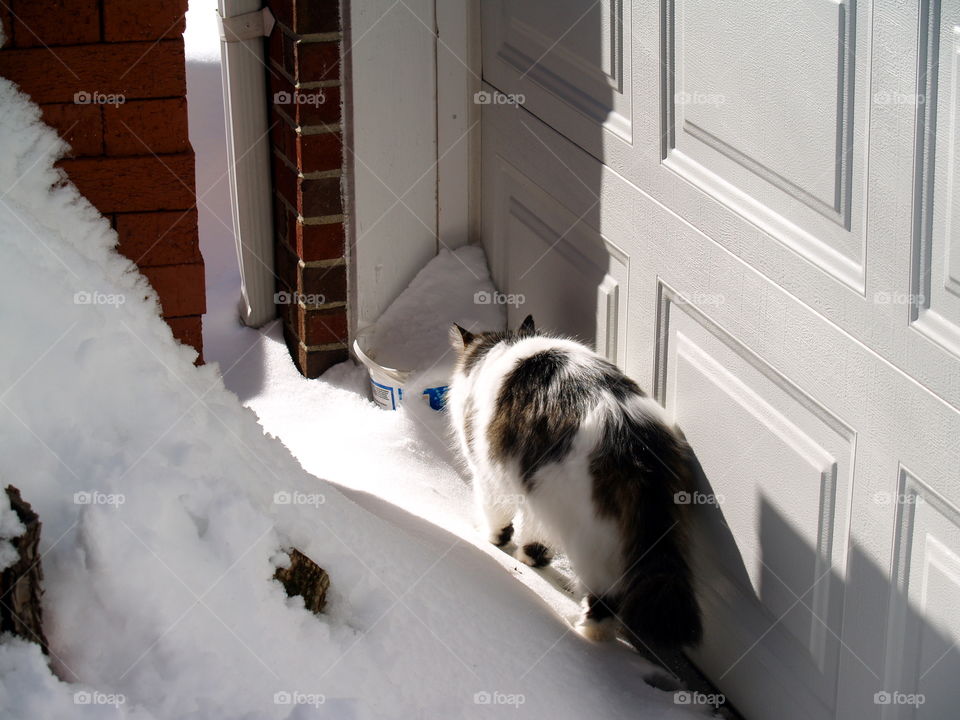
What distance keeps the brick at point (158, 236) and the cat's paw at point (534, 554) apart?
1.13 m

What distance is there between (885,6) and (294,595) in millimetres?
1368

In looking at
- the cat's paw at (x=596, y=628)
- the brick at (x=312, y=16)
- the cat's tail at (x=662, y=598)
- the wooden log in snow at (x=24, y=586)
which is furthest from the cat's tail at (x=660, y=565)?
the brick at (x=312, y=16)

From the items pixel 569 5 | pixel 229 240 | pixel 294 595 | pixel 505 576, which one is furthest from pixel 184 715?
pixel 229 240

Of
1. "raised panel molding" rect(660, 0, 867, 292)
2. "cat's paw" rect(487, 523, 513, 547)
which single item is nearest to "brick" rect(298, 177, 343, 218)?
"cat's paw" rect(487, 523, 513, 547)

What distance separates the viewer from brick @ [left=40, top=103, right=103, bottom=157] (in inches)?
97.1

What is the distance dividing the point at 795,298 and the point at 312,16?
6.26ft

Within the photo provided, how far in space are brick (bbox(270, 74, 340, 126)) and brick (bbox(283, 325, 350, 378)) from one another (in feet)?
2.47

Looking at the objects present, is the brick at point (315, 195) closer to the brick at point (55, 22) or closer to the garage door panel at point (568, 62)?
the garage door panel at point (568, 62)

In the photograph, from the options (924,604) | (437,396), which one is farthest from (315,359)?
(924,604)

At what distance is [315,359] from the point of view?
150 inches

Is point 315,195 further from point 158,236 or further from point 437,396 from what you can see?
point 158,236

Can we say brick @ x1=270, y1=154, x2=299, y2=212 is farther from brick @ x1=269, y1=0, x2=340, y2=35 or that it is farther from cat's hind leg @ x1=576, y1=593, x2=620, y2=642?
cat's hind leg @ x1=576, y1=593, x2=620, y2=642

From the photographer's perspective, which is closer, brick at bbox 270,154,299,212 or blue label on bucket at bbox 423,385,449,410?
blue label on bucket at bbox 423,385,449,410

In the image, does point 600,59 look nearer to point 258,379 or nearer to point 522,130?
point 522,130
